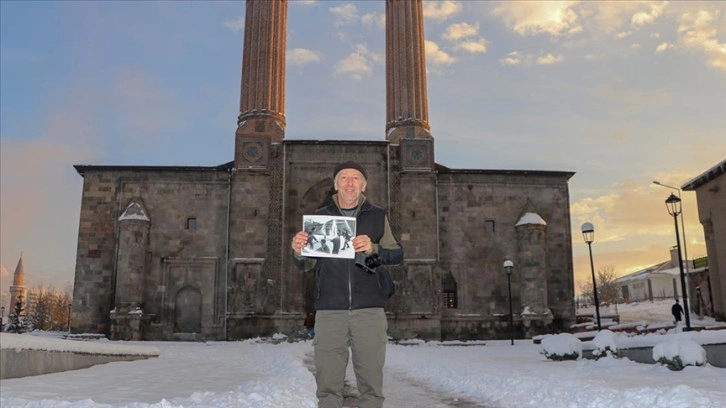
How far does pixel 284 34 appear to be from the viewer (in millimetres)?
33531

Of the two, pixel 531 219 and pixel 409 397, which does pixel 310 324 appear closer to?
pixel 531 219

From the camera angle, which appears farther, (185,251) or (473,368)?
(185,251)

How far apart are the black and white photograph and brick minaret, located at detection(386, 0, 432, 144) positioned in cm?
2715

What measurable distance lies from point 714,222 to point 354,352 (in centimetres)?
3174

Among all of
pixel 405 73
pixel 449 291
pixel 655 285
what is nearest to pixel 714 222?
pixel 449 291

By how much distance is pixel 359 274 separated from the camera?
4578 millimetres

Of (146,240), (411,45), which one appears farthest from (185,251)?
(411,45)

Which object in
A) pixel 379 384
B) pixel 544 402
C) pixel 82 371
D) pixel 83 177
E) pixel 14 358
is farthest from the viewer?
pixel 83 177

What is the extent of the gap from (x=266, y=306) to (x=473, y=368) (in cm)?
1703

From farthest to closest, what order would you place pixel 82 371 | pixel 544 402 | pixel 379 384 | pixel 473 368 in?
pixel 473 368 → pixel 82 371 → pixel 544 402 → pixel 379 384

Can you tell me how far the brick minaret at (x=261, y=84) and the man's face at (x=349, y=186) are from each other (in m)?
25.9

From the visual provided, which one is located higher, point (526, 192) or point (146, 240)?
point (526, 192)

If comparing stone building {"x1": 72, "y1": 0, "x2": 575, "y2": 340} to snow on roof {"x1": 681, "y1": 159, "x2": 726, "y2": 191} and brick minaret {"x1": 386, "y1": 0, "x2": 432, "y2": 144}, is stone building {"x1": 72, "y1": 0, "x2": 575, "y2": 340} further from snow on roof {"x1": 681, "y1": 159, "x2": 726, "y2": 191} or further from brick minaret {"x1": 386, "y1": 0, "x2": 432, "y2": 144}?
snow on roof {"x1": 681, "y1": 159, "x2": 726, "y2": 191}

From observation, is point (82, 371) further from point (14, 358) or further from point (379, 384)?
point (379, 384)
